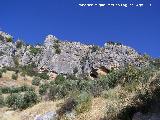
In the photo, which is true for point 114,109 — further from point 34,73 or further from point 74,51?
point 74,51

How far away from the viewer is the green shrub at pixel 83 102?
64.2 feet

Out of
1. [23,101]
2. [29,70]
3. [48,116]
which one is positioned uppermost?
[29,70]

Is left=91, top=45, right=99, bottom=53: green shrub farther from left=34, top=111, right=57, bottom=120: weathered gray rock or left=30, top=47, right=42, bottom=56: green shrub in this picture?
left=34, top=111, right=57, bottom=120: weathered gray rock

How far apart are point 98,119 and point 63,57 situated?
64871mm

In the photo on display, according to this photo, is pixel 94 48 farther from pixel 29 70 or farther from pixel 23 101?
pixel 23 101

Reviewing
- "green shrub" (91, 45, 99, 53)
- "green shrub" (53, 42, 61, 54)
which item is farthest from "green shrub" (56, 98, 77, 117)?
"green shrub" (91, 45, 99, 53)

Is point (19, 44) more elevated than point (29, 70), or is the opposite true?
point (19, 44)

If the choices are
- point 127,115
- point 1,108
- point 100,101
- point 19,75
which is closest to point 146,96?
point 127,115

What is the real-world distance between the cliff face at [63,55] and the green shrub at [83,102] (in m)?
51.0

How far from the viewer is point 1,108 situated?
97.8ft

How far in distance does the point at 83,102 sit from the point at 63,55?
6199 centimetres

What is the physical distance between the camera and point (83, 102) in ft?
65.8

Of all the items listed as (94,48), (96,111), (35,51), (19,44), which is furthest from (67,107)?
(19,44)

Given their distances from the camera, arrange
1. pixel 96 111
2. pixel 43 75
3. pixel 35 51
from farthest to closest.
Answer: pixel 35 51
pixel 43 75
pixel 96 111
